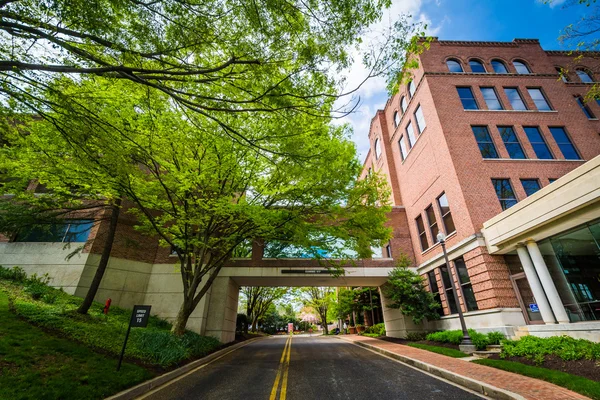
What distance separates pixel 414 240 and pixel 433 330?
6410mm

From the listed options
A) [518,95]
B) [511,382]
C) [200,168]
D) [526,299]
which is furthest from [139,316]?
[518,95]

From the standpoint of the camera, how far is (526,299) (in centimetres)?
1186

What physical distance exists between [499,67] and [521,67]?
193cm

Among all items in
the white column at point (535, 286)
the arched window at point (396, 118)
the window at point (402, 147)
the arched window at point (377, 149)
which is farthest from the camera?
the arched window at point (377, 149)

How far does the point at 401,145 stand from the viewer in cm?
2328

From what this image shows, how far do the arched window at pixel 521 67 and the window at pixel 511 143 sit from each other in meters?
7.18

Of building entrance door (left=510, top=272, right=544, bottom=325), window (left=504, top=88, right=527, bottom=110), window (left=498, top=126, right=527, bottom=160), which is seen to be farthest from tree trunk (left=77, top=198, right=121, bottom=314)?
window (left=504, top=88, right=527, bottom=110)

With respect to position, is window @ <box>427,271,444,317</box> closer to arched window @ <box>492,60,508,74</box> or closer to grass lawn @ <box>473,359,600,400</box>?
grass lawn @ <box>473,359,600,400</box>

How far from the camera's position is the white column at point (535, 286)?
10.6 metres

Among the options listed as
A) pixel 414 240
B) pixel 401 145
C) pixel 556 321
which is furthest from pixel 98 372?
pixel 401 145

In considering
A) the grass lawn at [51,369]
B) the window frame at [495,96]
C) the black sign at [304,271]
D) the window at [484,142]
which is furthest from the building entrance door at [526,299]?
the grass lawn at [51,369]

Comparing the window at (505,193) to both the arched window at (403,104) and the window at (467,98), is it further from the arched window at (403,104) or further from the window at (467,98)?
the arched window at (403,104)

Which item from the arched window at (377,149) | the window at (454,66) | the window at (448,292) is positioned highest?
the window at (454,66)

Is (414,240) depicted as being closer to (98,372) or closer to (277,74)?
(277,74)
